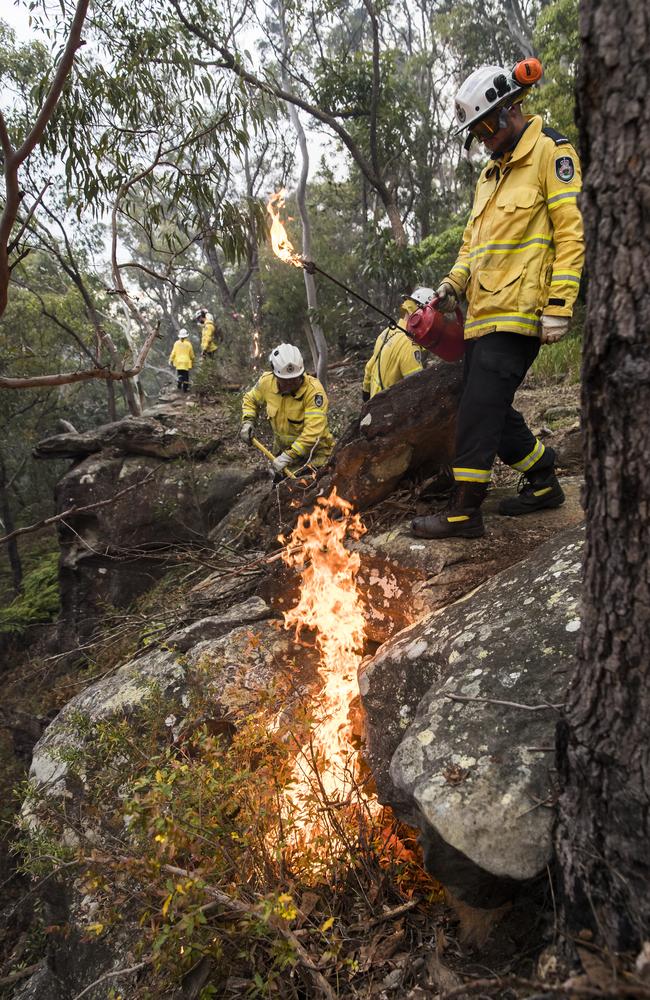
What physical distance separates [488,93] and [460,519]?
222cm

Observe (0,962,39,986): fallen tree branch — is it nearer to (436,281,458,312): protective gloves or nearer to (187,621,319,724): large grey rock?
(187,621,319,724): large grey rock

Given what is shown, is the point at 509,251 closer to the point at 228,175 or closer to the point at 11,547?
the point at 228,175

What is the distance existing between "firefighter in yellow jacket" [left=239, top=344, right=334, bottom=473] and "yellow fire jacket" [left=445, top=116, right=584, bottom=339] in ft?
8.92

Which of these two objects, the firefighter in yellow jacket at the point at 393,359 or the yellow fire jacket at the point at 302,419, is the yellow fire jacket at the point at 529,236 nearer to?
the firefighter in yellow jacket at the point at 393,359

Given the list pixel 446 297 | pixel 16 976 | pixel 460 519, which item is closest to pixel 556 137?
pixel 446 297

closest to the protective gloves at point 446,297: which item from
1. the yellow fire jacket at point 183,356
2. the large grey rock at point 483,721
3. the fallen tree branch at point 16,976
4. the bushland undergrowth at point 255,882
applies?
the large grey rock at point 483,721

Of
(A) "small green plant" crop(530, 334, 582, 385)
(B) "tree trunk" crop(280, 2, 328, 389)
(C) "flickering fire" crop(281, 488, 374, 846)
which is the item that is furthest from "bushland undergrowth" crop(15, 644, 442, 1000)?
(B) "tree trunk" crop(280, 2, 328, 389)

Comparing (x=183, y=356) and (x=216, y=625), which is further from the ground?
(x=183, y=356)

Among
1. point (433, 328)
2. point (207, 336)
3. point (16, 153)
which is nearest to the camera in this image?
point (16, 153)

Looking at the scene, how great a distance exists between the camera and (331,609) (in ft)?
12.5

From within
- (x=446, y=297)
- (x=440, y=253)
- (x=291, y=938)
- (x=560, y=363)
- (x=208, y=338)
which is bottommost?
(x=291, y=938)

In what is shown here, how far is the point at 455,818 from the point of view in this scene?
186 cm

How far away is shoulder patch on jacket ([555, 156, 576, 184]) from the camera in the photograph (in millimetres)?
2766

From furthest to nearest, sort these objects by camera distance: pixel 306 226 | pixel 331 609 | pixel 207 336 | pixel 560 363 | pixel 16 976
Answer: pixel 207 336 → pixel 306 226 → pixel 560 363 → pixel 16 976 → pixel 331 609
